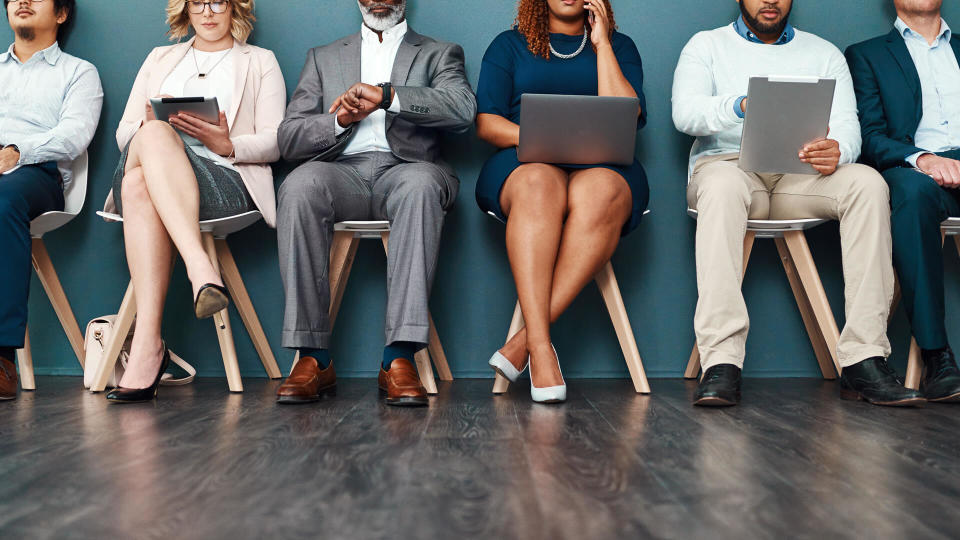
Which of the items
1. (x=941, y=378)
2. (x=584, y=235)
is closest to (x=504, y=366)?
(x=584, y=235)

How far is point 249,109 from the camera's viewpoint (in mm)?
2158

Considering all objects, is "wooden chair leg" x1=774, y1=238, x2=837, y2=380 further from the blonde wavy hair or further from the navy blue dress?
the blonde wavy hair

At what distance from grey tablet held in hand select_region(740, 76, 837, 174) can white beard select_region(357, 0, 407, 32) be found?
1.01 meters

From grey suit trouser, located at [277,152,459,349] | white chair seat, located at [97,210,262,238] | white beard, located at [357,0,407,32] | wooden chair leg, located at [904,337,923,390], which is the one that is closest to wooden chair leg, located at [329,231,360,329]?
grey suit trouser, located at [277,152,459,349]

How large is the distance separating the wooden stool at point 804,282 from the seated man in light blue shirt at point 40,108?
1.71 meters

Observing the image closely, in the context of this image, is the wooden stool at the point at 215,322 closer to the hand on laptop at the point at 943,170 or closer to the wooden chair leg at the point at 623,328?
the wooden chair leg at the point at 623,328

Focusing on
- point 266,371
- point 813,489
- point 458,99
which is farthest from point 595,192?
point 266,371

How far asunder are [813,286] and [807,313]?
23 centimetres

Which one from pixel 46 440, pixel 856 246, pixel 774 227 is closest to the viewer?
pixel 46 440

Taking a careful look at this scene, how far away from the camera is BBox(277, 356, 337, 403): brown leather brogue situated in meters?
1.62

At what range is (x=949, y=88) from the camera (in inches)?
84.4

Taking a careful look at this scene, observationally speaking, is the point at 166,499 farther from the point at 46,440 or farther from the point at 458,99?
the point at 458,99

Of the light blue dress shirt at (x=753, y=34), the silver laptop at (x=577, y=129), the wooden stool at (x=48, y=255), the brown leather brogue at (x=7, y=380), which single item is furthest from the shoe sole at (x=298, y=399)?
the light blue dress shirt at (x=753, y=34)

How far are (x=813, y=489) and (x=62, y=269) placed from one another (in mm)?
2243
